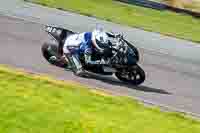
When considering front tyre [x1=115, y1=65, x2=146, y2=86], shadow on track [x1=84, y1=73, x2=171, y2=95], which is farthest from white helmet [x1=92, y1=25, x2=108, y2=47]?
shadow on track [x1=84, y1=73, x2=171, y2=95]

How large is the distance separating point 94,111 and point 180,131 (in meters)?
2.08

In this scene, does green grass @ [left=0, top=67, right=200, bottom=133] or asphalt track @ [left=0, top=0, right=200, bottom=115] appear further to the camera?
asphalt track @ [left=0, top=0, right=200, bottom=115]

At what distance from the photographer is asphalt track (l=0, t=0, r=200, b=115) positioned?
56.5 feet

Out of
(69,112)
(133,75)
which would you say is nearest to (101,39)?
(133,75)

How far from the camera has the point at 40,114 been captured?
13172 mm

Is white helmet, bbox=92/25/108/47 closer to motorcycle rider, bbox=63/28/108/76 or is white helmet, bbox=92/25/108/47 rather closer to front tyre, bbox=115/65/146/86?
motorcycle rider, bbox=63/28/108/76

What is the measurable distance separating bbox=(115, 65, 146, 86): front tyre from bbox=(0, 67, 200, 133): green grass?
176 centimetres

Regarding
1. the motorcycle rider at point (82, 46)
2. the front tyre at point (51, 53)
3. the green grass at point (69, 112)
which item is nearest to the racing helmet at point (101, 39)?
the motorcycle rider at point (82, 46)

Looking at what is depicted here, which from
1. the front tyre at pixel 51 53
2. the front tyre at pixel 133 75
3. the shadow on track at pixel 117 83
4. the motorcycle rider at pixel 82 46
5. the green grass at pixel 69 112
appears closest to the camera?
the green grass at pixel 69 112

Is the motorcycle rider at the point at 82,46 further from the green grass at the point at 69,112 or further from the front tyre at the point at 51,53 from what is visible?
the green grass at the point at 69,112

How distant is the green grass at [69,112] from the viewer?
1261 cm

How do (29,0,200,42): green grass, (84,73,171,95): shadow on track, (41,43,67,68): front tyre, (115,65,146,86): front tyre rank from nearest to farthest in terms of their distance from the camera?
1. (115,65,146,86): front tyre
2. (84,73,171,95): shadow on track
3. (41,43,67,68): front tyre
4. (29,0,200,42): green grass

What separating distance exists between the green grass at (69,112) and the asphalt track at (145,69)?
1.34 m

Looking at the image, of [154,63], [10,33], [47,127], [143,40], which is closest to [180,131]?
[47,127]
